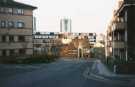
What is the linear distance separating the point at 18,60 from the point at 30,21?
12.8 metres

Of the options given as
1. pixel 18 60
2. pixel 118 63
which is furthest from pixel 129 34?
pixel 18 60

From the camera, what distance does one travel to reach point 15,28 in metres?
76.5

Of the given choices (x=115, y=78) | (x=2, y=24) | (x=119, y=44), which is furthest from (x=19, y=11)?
(x=115, y=78)

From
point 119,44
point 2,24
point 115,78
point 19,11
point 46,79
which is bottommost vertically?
point 115,78

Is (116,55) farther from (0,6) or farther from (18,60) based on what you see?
(0,6)

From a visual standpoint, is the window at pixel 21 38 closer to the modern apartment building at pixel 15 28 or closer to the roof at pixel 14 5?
the modern apartment building at pixel 15 28

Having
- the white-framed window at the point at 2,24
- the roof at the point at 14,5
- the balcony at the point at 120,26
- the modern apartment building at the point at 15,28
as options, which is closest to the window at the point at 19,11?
the modern apartment building at the point at 15,28

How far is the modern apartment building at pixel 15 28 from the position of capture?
73.7 meters

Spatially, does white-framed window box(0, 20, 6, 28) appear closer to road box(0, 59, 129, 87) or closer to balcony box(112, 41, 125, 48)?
balcony box(112, 41, 125, 48)

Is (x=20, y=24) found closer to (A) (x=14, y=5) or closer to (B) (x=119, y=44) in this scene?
(A) (x=14, y=5)

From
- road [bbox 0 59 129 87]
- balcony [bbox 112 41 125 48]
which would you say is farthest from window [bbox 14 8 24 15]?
road [bbox 0 59 129 87]

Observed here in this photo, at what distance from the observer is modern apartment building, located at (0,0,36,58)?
73.7 metres

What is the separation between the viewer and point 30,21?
7881cm

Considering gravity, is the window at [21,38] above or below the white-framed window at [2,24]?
below
